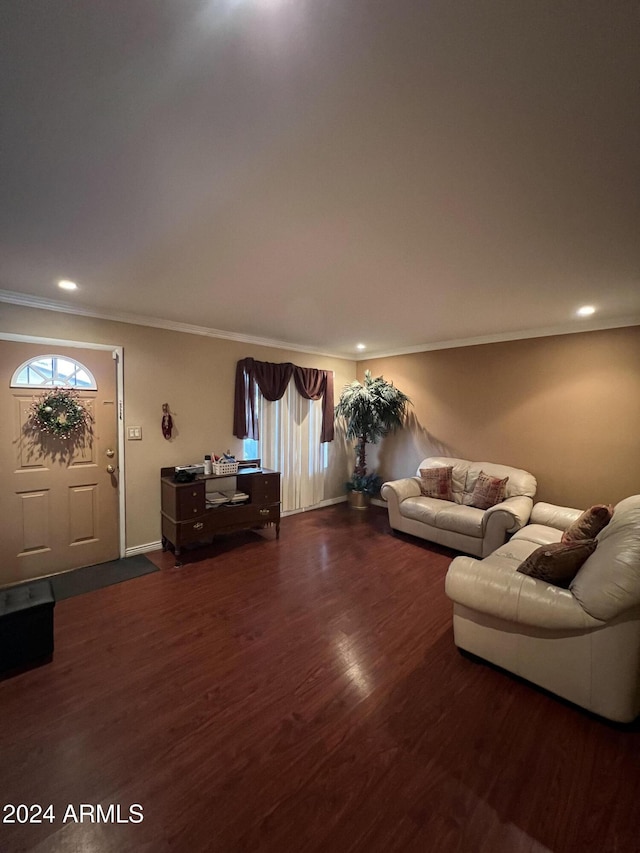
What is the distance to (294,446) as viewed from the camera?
5027mm

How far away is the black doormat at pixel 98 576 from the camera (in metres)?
2.85

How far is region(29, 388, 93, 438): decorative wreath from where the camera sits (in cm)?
296

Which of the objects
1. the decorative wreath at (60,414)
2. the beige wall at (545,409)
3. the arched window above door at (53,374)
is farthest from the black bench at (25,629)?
the beige wall at (545,409)

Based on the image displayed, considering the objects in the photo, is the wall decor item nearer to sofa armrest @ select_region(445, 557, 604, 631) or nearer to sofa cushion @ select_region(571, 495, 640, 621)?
sofa armrest @ select_region(445, 557, 604, 631)

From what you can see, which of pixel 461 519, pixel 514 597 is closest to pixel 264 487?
pixel 461 519

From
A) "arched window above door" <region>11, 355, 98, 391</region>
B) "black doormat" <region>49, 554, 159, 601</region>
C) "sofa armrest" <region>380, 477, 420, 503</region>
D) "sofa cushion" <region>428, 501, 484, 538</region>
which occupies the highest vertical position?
"arched window above door" <region>11, 355, 98, 391</region>

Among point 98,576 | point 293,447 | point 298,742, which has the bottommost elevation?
point 298,742

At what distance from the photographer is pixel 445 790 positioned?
1362mm

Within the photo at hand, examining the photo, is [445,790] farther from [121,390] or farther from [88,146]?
[121,390]

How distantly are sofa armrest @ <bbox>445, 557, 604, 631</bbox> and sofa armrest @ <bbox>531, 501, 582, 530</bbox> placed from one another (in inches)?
67.4

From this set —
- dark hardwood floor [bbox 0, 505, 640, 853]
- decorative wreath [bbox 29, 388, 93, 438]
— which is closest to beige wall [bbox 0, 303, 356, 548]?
decorative wreath [bbox 29, 388, 93, 438]

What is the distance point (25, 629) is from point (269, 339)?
3.70m

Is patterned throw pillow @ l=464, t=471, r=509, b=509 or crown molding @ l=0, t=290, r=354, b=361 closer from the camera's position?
crown molding @ l=0, t=290, r=354, b=361

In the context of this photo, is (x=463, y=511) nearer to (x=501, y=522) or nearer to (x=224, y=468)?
(x=501, y=522)
